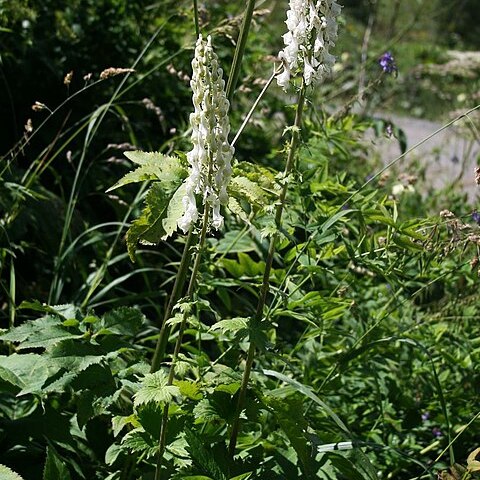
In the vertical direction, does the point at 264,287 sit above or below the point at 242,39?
below

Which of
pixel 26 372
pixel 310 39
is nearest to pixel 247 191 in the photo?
pixel 310 39

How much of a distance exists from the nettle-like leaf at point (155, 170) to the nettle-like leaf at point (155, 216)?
5 cm

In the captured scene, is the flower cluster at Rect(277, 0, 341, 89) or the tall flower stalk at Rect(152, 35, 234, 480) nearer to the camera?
the tall flower stalk at Rect(152, 35, 234, 480)

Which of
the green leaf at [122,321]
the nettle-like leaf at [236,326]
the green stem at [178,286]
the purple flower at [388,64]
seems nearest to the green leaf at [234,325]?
the nettle-like leaf at [236,326]

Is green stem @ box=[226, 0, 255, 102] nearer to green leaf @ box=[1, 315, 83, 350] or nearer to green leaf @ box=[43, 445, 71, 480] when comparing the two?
green leaf @ box=[1, 315, 83, 350]

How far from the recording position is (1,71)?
3717 mm

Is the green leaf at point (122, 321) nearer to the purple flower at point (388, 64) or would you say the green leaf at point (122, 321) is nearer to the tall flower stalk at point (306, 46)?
the tall flower stalk at point (306, 46)

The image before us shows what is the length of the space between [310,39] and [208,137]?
1.38 ft

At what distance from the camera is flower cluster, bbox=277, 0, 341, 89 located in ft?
6.72

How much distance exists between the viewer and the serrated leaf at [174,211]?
1992mm

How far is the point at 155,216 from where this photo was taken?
6.67 feet

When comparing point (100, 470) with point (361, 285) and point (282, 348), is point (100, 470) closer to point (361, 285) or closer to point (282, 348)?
point (282, 348)

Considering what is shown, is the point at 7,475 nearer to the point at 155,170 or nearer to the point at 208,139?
the point at 155,170

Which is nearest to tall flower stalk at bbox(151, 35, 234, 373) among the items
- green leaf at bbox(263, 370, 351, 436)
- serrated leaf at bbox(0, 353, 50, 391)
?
green leaf at bbox(263, 370, 351, 436)
